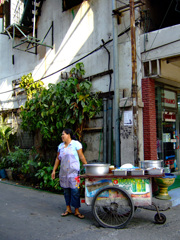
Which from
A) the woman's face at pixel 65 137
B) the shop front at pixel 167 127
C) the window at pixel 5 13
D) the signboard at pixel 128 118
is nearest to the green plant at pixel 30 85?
the window at pixel 5 13

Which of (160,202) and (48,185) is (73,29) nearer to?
(48,185)

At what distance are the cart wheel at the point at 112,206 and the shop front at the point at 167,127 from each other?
14.8ft

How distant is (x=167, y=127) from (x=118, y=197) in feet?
18.3

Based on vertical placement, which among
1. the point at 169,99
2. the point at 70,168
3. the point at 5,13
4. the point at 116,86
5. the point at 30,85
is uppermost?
the point at 5,13

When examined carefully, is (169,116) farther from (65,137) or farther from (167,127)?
(65,137)

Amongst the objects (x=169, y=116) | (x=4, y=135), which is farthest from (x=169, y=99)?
(x=4, y=135)

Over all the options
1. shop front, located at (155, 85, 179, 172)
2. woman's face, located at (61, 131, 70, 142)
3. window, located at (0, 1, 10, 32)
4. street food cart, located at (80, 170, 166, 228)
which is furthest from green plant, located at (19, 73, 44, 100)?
street food cart, located at (80, 170, 166, 228)

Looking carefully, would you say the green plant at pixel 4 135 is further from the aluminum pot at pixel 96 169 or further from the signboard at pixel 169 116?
the aluminum pot at pixel 96 169

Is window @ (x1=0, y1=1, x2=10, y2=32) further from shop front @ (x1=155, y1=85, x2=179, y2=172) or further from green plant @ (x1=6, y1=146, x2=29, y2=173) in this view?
shop front @ (x1=155, y1=85, x2=179, y2=172)

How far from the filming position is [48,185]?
8359 mm

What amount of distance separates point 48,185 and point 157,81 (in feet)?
16.6

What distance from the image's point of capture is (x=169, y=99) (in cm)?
965

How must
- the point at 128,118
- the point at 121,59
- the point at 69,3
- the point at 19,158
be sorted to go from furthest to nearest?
the point at 19,158
the point at 69,3
the point at 121,59
the point at 128,118

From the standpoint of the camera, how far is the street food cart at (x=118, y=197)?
15.4ft
